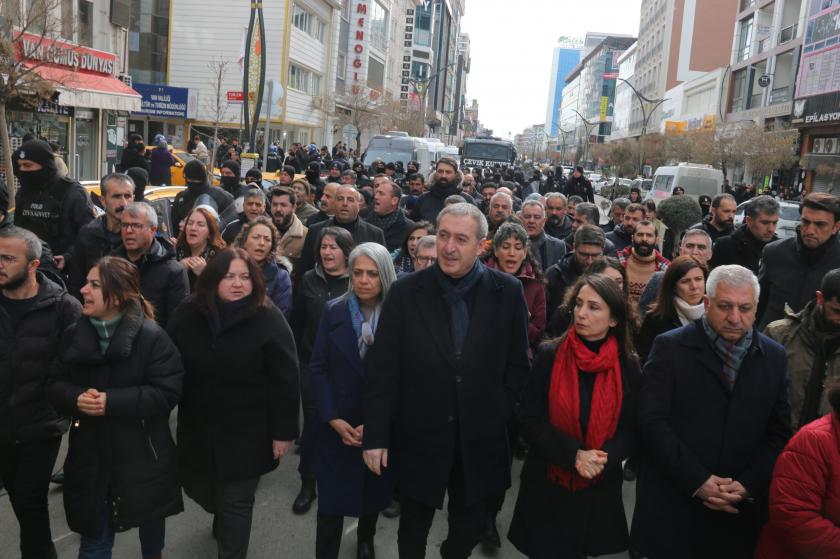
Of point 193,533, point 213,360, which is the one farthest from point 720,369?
point 193,533

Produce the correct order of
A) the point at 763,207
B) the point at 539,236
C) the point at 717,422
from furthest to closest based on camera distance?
1. the point at 539,236
2. the point at 763,207
3. the point at 717,422

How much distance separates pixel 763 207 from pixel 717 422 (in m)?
4.13

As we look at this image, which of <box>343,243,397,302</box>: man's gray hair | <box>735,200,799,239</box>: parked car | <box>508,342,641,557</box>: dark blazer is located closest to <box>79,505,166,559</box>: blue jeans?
<box>343,243,397,302</box>: man's gray hair

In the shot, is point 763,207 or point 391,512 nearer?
point 391,512

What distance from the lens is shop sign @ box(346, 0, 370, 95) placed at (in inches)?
2122

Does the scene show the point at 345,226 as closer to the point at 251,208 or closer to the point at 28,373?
the point at 251,208

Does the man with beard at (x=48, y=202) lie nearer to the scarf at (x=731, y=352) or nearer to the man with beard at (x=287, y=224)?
the man with beard at (x=287, y=224)

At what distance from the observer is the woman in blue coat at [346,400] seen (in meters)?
4.02

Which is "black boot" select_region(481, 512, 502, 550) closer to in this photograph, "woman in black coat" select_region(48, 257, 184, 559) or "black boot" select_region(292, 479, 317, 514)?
"black boot" select_region(292, 479, 317, 514)

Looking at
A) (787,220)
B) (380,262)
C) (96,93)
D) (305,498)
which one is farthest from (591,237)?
(96,93)

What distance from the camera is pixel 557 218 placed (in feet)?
30.1

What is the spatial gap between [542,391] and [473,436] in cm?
40

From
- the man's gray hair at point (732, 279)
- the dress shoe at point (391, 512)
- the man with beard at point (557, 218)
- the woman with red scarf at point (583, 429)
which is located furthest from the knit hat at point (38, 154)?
the man with beard at point (557, 218)

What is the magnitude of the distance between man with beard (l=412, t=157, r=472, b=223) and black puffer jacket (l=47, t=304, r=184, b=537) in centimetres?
648
